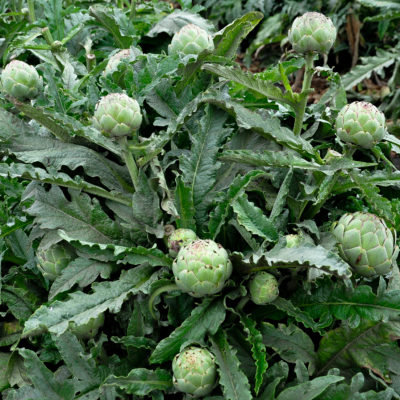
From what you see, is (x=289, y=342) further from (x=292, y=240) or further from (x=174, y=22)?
(x=174, y=22)

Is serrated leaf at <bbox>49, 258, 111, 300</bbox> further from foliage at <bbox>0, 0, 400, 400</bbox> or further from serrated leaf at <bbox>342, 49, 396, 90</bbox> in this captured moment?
serrated leaf at <bbox>342, 49, 396, 90</bbox>

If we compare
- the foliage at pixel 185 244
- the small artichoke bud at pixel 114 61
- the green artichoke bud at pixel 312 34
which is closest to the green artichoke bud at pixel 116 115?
the foliage at pixel 185 244

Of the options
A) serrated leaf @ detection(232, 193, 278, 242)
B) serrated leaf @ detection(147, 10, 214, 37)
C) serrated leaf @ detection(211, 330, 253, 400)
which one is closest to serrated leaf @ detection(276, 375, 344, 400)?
serrated leaf @ detection(211, 330, 253, 400)

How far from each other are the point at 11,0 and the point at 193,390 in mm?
2354

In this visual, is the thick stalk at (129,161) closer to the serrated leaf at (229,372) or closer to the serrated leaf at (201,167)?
the serrated leaf at (201,167)

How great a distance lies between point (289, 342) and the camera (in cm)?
131

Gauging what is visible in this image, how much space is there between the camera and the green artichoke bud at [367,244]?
121cm

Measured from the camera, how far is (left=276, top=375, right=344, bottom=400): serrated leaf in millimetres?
1178

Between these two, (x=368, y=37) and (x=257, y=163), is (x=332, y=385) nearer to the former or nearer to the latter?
(x=257, y=163)

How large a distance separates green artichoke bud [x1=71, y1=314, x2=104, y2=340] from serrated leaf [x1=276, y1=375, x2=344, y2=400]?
47 cm

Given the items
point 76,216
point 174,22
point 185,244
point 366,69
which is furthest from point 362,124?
point 366,69

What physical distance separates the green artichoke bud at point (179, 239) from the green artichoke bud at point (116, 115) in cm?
28

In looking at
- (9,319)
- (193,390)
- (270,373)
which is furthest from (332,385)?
(9,319)

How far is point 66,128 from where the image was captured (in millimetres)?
1419
